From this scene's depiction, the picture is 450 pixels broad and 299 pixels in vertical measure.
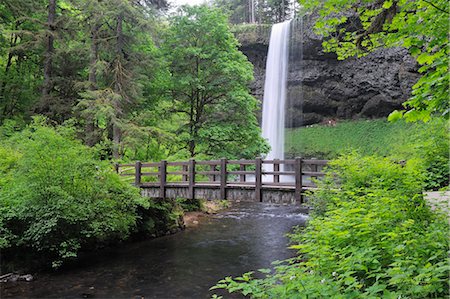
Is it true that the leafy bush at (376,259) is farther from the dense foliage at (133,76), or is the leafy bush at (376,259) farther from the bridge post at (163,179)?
the dense foliage at (133,76)

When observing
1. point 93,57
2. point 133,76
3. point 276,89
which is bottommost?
point 133,76

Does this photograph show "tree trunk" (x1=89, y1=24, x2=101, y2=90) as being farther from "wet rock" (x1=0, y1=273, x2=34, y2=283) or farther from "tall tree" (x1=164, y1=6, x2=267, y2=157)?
"wet rock" (x1=0, y1=273, x2=34, y2=283)

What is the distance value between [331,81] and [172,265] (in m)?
26.7

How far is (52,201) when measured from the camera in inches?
358

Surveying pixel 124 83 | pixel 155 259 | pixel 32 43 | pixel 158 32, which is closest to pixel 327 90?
pixel 158 32

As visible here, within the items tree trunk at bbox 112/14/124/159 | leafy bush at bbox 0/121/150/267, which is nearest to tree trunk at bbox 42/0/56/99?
tree trunk at bbox 112/14/124/159

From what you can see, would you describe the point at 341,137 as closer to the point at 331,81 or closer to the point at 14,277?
the point at 331,81

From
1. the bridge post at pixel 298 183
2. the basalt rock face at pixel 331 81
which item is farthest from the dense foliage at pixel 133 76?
the basalt rock face at pixel 331 81

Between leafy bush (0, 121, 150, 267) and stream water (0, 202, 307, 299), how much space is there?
0.92 m

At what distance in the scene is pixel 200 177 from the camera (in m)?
15.0

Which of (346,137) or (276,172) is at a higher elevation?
(346,137)

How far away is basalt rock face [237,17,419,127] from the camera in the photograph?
1127 inches

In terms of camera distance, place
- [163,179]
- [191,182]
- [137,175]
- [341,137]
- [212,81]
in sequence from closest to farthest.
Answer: [191,182], [163,179], [137,175], [212,81], [341,137]

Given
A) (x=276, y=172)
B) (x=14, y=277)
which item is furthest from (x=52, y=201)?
(x=276, y=172)
